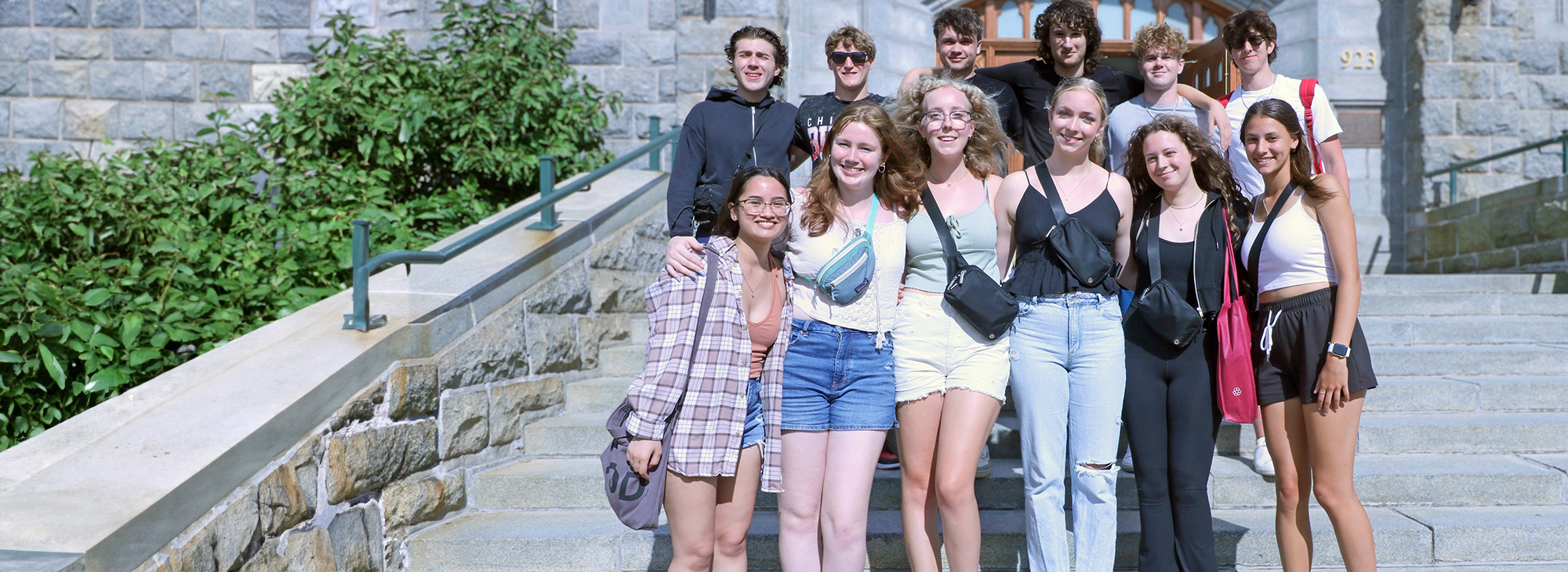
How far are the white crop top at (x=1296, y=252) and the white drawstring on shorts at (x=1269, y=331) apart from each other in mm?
85

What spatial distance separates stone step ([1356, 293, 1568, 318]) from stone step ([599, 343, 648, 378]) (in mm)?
4253

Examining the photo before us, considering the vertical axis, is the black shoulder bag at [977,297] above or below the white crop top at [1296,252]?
below

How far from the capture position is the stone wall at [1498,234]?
21.2 ft

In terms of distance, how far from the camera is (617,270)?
5.29m

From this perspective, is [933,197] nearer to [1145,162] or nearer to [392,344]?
[1145,162]

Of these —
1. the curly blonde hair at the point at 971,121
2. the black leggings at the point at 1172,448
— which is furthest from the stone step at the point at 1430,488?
the curly blonde hair at the point at 971,121

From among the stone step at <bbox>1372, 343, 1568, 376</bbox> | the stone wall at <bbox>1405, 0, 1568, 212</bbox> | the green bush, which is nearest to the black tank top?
the stone step at <bbox>1372, 343, 1568, 376</bbox>

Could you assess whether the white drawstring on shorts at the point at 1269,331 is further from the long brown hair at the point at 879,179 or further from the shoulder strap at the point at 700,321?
the shoulder strap at the point at 700,321

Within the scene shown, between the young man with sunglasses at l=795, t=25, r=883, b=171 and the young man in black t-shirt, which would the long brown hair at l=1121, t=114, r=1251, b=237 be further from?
the young man with sunglasses at l=795, t=25, r=883, b=171

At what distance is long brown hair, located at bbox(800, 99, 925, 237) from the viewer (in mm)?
2721

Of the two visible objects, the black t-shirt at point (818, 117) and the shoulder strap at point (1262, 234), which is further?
the black t-shirt at point (818, 117)

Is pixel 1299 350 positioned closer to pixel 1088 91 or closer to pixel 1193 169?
pixel 1193 169

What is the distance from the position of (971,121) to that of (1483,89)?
716cm

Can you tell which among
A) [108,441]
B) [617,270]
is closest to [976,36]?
[617,270]
